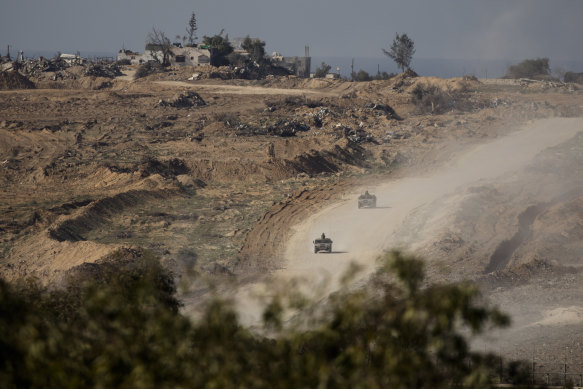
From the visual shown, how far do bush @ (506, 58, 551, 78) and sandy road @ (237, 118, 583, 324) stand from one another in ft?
157

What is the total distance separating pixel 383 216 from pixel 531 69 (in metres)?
76.9

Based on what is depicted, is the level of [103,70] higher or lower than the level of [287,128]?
higher

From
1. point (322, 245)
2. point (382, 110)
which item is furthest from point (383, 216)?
point (382, 110)

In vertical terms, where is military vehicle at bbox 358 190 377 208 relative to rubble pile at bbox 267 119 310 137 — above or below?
below

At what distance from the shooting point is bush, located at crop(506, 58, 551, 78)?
104 meters

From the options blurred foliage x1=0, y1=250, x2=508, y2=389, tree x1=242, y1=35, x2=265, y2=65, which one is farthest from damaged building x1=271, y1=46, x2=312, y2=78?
blurred foliage x1=0, y1=250, x2=508, y2=389

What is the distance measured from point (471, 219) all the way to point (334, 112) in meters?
32.4

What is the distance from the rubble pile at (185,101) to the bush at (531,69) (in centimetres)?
5463

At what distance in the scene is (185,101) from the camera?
233 feet

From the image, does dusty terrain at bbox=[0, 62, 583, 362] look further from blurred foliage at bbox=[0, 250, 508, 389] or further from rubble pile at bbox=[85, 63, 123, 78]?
rubble pile at bbox=[85, 63, 123, 78]

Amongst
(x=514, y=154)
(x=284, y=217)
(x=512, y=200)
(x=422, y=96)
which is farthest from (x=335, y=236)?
(x=422, y=96)

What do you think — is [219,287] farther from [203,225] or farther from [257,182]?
[257,182]

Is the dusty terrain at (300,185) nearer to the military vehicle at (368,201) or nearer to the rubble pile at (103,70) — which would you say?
the military vehicle at (368,201)

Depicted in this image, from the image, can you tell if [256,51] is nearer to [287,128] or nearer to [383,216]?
[287,128]
